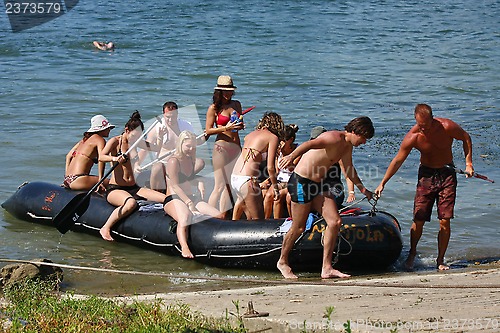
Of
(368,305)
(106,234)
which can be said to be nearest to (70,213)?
(106,234)

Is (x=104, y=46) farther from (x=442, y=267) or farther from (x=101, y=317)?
(x=101, y=317)

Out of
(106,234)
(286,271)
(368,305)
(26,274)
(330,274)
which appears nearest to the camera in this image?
(368,305)

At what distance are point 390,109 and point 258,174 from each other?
345 inches

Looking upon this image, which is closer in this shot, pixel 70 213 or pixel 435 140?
pixel 435 140

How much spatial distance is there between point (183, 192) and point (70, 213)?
59.8 inches

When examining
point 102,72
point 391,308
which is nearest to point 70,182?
point 391,308

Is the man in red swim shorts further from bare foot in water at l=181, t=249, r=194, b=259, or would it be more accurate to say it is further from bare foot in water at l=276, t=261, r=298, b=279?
bare foot in water at l=181, t=249, r=194, b=259

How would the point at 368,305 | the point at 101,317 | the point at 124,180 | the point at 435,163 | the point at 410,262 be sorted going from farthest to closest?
the point at 124,180 → the point at 410,262 → the point at 435,163 → the point at 368,305 → the point at 101,317

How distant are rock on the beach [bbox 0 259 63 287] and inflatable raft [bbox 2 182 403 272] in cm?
164

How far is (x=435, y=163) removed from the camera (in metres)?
8.47

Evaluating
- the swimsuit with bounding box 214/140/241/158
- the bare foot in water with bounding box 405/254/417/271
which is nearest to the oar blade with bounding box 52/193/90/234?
the swimsuit with bounding box 214/140/241/158

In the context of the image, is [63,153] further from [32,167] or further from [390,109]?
[390,109]

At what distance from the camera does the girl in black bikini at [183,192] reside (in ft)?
29.3

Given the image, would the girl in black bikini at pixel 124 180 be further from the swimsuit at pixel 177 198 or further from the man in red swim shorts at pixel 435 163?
the man in red swim shorts at pixel 435 163
